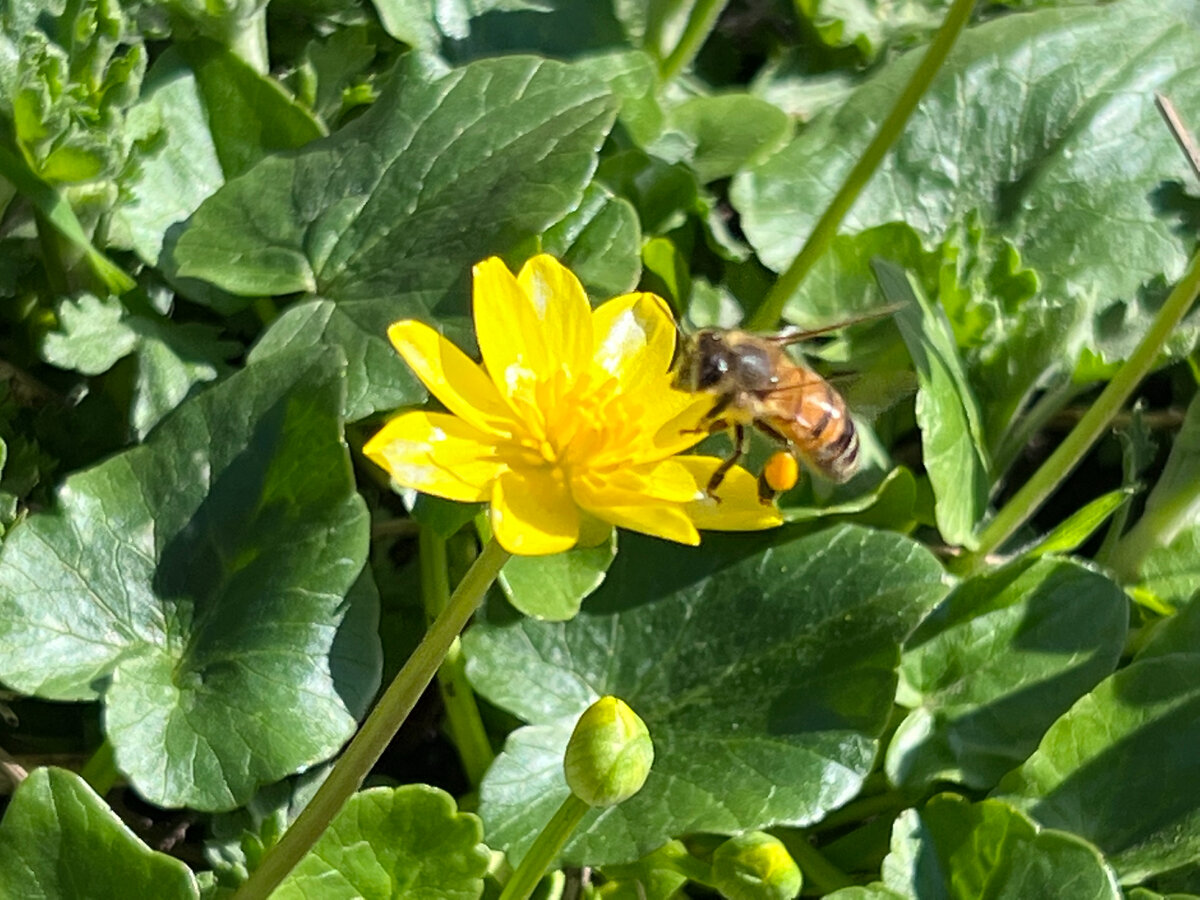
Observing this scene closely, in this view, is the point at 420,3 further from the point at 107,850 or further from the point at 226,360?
the point at 107,850

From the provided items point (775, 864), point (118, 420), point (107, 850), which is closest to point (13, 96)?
point (118, 420)

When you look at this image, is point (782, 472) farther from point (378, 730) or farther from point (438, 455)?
point (378, 730)

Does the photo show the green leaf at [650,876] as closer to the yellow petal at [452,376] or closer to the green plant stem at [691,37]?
the yellow petal at [452,376]

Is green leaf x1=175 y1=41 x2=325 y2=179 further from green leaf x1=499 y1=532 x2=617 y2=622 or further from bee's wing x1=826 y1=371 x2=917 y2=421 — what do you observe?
bee's wing x1=826 y1=371 x2=917 y2=421

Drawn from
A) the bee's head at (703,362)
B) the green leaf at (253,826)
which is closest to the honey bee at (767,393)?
the bee's head at (703,362)

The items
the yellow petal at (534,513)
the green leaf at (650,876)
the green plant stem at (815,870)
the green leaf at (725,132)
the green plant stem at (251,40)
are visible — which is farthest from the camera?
the green leaf at (725,132)

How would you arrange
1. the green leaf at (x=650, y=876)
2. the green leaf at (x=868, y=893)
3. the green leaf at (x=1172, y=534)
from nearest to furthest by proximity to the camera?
the green leaf at (x=868, y=893), the green leaf at (x=650, y=876), the green leaf at (x=1172, y=534)

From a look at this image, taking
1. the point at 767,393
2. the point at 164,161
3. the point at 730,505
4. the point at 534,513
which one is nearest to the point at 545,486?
the point at 534,513
